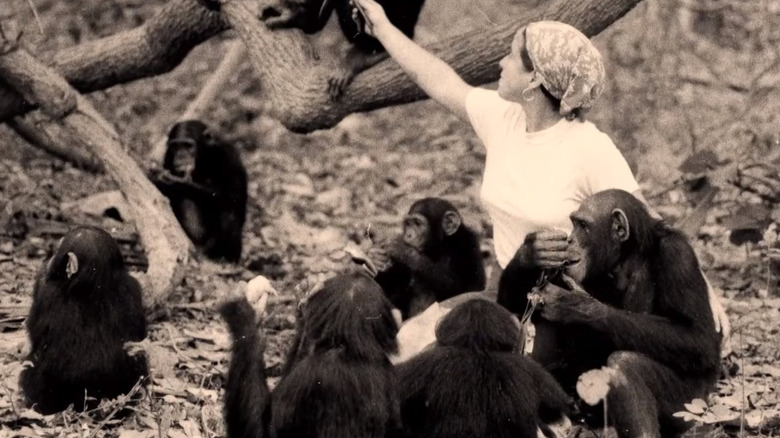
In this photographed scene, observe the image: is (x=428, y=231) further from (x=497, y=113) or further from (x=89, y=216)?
(x=89, y=216)

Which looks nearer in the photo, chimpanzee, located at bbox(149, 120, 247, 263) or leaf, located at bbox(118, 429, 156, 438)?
leaf, located at bbox(118, 429, 156, 438)

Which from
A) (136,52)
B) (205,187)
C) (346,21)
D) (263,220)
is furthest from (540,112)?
(263,220)

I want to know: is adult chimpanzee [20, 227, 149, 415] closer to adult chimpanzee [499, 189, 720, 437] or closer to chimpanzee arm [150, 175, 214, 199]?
adult chimpanzee [499, 189, 720, 437]

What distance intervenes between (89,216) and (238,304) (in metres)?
4.62

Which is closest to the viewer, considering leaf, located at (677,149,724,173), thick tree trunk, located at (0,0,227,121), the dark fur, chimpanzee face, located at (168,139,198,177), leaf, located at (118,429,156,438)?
leaf, located at (118,429,156,438)

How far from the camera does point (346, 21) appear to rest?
25.0ft

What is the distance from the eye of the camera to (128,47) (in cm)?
845

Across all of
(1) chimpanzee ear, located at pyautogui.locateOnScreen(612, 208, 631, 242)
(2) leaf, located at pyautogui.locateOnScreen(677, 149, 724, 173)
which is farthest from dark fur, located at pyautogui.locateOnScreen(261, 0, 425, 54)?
(1) chimpanzee ear, located at pyautogui.locateOnScreen(612, 208, 631, 242)

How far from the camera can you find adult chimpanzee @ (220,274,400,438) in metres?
4.35

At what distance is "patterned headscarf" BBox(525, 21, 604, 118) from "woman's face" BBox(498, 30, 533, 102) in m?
0.11

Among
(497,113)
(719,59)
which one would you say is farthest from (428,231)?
(719,59)

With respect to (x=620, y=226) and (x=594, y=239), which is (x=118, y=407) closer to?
(x=594, y=239)

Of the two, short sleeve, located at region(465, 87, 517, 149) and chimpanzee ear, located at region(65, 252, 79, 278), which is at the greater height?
short sleeve, located at region(465, 87, 517, 149)

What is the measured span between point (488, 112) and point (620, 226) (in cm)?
109
